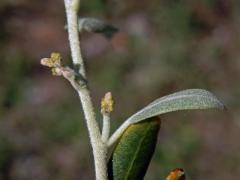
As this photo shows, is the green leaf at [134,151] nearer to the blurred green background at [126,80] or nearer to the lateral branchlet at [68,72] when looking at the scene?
the lateral branchlet at [68,72]

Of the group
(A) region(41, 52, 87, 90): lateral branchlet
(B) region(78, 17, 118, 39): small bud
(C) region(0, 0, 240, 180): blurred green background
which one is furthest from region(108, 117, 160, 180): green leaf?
(C) region(0, 0, 240, 180): blurred green background

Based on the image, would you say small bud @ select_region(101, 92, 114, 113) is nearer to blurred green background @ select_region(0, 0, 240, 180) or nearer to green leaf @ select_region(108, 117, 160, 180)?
green leaf @ select_region(108, 117, 160, 180)

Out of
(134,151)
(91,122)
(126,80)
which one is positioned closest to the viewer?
(91,122)

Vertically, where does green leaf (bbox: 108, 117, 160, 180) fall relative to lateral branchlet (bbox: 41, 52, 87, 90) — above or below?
below

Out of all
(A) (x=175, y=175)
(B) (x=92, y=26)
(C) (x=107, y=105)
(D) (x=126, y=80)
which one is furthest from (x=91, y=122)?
(D) (x=126, y=80)

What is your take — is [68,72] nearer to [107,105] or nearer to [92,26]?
[107,105]

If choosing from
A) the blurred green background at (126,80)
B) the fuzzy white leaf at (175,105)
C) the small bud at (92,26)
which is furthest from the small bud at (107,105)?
the blurred green background at (126,80)

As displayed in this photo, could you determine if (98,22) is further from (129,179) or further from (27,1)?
(27,1)
